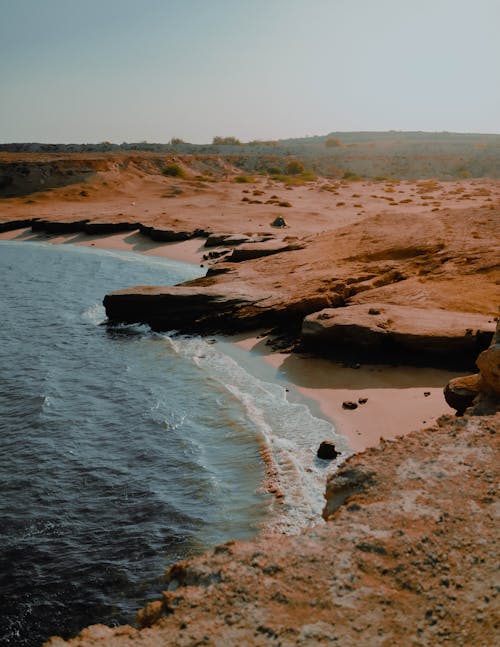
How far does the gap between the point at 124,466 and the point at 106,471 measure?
0.29 m

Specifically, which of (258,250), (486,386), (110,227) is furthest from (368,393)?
(110,227)

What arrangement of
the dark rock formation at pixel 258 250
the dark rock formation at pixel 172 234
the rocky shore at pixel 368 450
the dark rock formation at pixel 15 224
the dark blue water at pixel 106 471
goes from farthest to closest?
1. the dark rock formation at pixel 15 224
2. the dark rock formation at pixel 172 234
3. the dark rock formation at pixel 258 250
4. the dark blue water at pixel 106 471
5. the rocky shore at pixel 368 450

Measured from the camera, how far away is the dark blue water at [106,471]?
751cm

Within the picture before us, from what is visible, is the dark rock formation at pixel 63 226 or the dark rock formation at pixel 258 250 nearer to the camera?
the dark rock formation at pixel 258 250

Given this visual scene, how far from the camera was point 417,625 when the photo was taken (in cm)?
486

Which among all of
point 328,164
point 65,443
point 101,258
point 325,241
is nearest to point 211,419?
point 65,443

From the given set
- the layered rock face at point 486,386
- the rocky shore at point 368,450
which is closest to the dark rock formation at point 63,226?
the rocky shore at point 368,450

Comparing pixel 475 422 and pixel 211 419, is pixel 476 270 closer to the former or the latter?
pixel 211 419

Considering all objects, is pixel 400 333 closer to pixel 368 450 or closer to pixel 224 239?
pixel 368 450

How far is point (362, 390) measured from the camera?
12523 mm

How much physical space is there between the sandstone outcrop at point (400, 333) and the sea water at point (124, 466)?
1.83 metres

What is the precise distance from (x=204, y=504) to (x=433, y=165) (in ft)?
269

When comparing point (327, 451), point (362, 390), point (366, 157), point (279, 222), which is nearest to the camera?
point (327, 451)

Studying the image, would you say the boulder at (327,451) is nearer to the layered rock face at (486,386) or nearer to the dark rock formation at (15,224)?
the layered rock face at (486,386)
